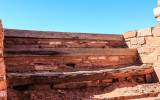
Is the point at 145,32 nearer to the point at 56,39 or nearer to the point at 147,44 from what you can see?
the point at 147,44

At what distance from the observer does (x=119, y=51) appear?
17.2 ft

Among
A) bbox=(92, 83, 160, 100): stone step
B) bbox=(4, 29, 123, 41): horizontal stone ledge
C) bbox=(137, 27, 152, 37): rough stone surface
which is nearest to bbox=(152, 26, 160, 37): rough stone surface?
bbox=(137, 27, 152, 37): rough stone surface

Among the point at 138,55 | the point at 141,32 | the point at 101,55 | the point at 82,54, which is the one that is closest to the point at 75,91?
the point at 82,54

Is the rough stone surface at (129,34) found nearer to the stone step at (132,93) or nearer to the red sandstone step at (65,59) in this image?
the red sandstone step at (65,59)

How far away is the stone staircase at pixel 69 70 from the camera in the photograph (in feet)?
12.1

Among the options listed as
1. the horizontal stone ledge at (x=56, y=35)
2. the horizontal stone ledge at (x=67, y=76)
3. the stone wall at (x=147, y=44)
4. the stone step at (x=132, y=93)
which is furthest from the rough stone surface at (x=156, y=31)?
the stone step at (x=132, y=93)

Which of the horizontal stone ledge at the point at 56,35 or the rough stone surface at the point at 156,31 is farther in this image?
the rough stone surface at the point at 156,31

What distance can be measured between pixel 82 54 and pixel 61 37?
3.15ft

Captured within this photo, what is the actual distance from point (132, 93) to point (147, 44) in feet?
7.20

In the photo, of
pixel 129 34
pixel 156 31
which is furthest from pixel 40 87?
pixel 156 31

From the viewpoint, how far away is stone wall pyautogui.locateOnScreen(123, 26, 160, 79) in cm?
493

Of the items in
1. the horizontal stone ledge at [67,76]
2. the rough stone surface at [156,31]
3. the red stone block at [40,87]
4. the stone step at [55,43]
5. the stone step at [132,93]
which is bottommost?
the stone step at [132,93]

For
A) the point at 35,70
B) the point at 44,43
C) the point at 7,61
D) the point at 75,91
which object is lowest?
the point at 75,91

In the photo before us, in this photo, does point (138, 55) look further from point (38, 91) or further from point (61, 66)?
point (38, 91)
